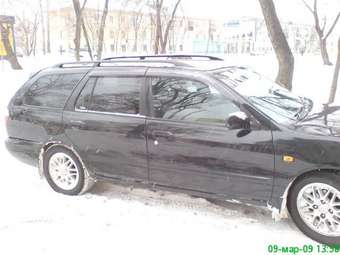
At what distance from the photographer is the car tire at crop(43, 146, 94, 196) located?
4461 millimetres

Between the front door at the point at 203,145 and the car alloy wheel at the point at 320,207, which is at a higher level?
the front door at the point at 203,145

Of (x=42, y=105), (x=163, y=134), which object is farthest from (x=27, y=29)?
(x=163, y=134)

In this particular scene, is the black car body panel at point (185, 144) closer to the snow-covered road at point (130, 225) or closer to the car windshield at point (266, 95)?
the car windshield at point (266, 95)

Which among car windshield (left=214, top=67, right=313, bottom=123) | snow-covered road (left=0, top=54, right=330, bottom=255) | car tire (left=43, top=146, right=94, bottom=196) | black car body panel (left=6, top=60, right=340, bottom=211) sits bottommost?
snow-covered road (left=0, top=54, right=330, bottom=255)

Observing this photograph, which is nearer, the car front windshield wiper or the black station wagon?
the black station wagon

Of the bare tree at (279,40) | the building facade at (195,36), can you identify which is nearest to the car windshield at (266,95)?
the bare tree at (279,40)

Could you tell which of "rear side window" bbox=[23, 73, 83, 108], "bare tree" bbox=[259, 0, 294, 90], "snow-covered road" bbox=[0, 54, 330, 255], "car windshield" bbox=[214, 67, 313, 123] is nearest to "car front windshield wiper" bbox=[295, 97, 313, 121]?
"car windshield" bbox=[214, 67, 313, 123]

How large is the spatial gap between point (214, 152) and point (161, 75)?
1007 mm

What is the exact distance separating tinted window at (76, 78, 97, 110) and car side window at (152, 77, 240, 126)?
2.69 ft

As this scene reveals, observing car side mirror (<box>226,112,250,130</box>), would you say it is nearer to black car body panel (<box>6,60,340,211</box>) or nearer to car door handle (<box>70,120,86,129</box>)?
black car body panel (<box>6,60,340,211</box>)

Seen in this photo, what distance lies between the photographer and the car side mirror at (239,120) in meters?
3.40

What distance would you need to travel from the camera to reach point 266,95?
3.94 metres

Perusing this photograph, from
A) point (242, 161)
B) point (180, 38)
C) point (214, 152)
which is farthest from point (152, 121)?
point (180, 38)

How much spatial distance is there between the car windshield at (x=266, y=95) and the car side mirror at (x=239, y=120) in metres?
0.19
